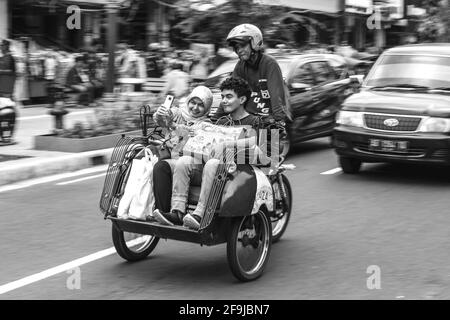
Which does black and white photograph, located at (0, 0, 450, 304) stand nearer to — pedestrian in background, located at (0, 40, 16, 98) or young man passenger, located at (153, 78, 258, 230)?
young man passenger, located at (153, 78, 258, 230)

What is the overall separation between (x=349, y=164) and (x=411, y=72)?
1.55m

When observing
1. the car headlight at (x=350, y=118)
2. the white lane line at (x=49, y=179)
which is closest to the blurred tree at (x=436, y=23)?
the car headlight at (x=350, y=118)

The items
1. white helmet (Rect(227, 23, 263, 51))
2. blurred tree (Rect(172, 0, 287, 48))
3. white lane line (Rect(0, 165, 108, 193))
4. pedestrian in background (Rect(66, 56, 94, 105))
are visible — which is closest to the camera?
white helmet (Rect(227, 23, 263, 51))

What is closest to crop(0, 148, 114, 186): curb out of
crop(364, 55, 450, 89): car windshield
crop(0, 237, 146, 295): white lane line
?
crop(0, 237, 146, 295): white lane line

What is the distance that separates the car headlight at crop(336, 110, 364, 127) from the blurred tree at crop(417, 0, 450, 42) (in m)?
16.8

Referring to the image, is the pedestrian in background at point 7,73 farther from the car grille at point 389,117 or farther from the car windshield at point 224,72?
the car grille at point 389,117

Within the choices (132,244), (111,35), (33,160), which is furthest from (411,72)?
(111,35)

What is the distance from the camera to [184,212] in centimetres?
→ 621

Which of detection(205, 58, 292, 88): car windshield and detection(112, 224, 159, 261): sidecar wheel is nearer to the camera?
detection(112, 224, 159, 261): sidecar wheel

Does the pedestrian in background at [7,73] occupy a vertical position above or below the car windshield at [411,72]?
below

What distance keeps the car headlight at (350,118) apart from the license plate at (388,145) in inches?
13.3

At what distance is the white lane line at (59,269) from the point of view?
617cm

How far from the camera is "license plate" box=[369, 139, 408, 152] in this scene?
1045cm
